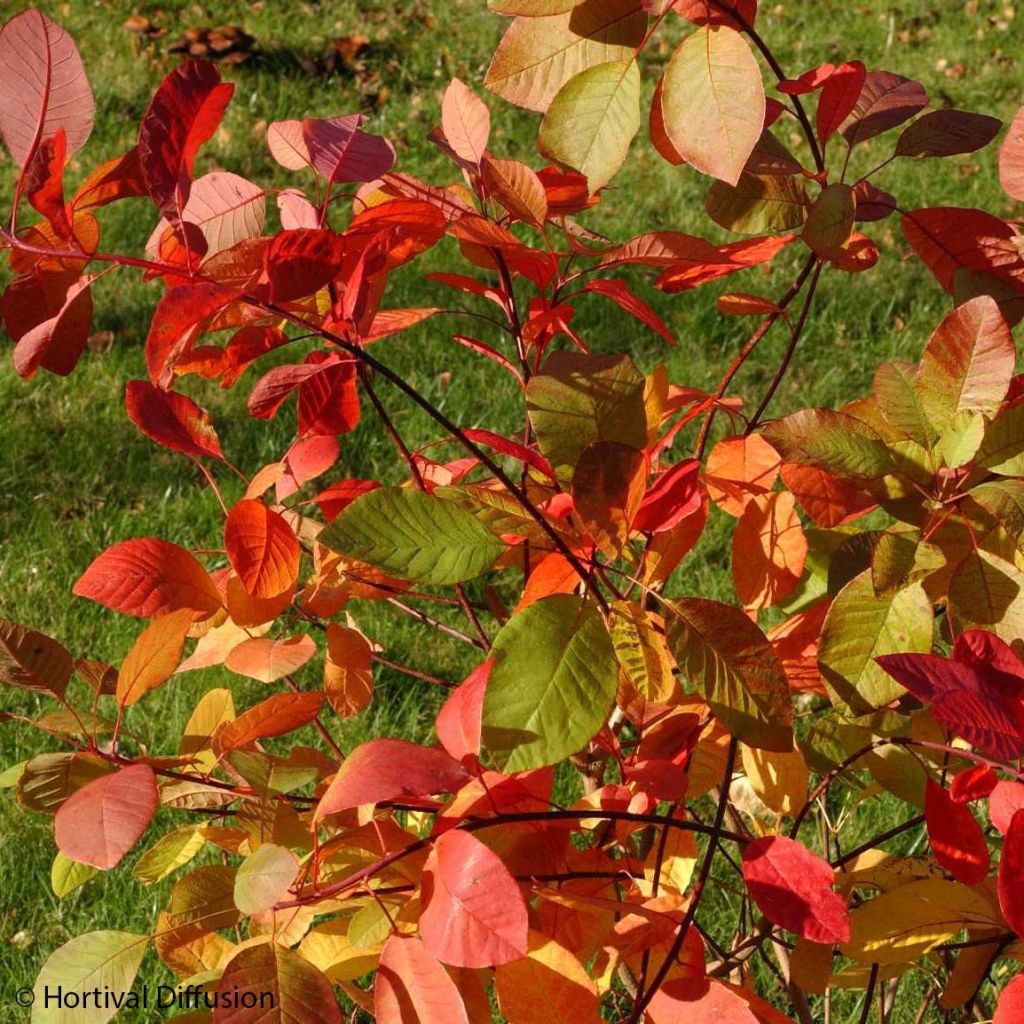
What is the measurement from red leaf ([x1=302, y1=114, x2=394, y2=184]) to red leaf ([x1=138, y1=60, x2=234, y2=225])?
0.25 ft

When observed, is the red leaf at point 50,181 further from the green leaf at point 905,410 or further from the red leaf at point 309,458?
the green leaf at point 905,410

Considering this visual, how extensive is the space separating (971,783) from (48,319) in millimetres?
623

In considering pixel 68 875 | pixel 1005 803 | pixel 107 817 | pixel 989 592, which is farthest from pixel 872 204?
pixel 68 875

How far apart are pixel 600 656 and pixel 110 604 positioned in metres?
0.35

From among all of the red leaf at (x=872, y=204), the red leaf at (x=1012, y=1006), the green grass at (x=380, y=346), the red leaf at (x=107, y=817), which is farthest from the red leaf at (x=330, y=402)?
the green grass at (x=380, y=346)

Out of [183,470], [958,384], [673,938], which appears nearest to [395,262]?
[958,384]

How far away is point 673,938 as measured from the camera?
2.86 feet

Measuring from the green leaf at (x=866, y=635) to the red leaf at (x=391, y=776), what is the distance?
0.22 m

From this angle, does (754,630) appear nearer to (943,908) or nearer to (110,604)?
(943,908)

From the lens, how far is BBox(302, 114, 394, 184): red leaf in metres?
0.76

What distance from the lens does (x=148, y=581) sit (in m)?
0.86

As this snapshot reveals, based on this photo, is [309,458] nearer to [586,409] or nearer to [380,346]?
[586,409]

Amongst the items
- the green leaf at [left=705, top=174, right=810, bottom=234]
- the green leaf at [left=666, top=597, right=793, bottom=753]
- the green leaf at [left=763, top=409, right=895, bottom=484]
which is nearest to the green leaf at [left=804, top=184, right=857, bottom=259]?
the green leaf at [left=705, top=174, right=810, bottom=234]

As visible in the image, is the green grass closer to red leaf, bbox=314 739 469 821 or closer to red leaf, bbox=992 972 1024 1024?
red leaf, bbox=314 739 469 821
